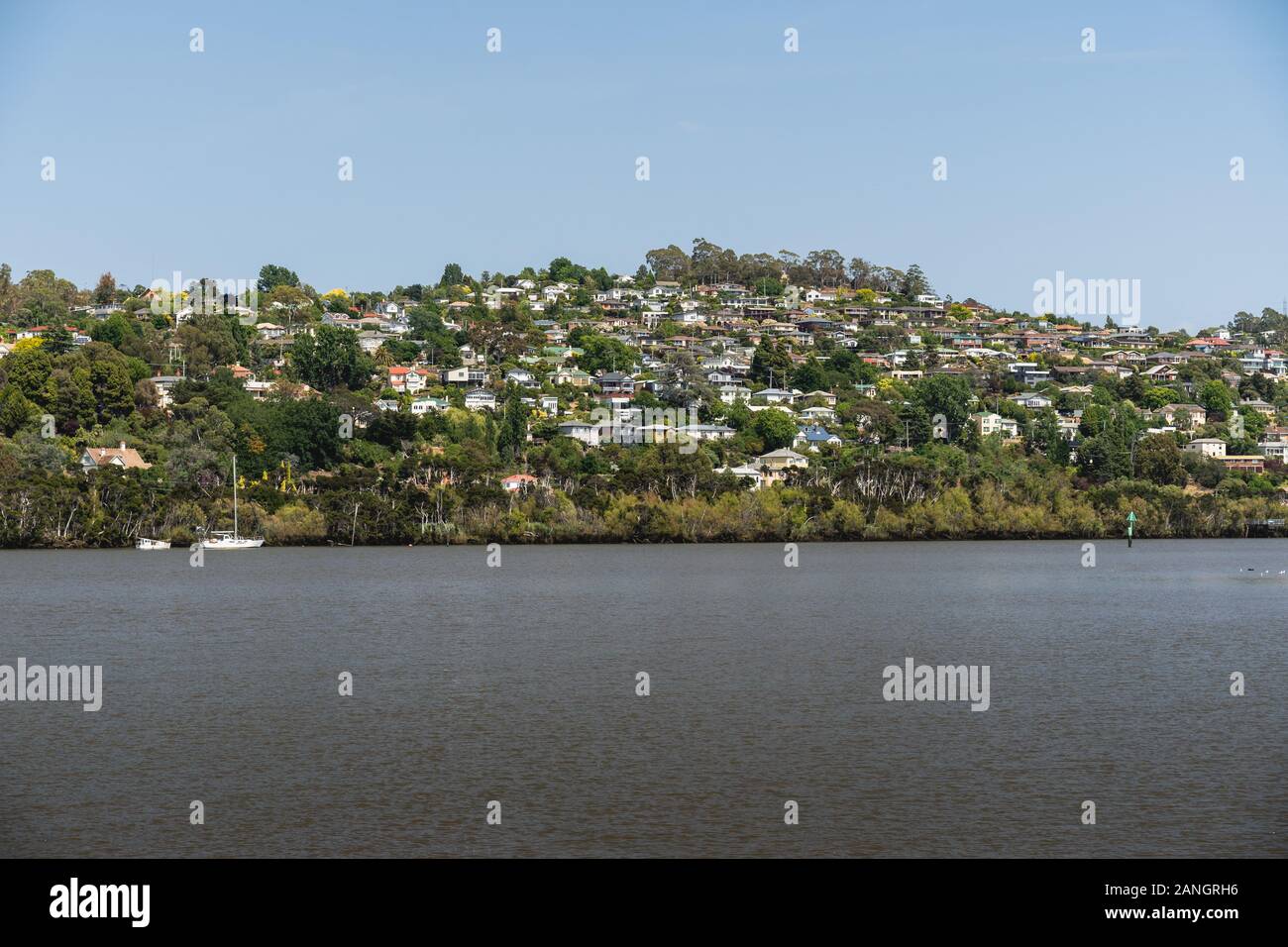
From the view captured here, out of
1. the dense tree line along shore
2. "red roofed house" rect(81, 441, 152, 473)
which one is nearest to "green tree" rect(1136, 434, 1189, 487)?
the dense tree line along shore

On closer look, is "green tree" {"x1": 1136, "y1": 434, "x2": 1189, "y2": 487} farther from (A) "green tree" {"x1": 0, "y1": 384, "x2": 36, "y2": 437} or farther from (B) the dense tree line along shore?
(A) "green tree" {"x1": 0, "y1": 384, "x2": 36, "y2": 437}

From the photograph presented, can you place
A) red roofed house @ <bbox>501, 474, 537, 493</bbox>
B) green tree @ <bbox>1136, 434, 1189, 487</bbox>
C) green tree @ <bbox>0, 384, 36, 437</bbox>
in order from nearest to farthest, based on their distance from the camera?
red roofed house @ <bbox>501, 474, 537, 493</bbox>, green tree @ <bbox>0, 384, 36, 437</bbox>, green tree @ <bbox>1136, 434, 1189, 487</bbox>

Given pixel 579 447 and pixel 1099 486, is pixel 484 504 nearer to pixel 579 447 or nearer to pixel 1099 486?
pixel 579 447

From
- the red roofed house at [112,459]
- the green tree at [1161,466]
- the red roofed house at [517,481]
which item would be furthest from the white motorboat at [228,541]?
the green tree at [1161,466]

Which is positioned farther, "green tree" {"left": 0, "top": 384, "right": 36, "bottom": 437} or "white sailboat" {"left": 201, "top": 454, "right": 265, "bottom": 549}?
"green tree" {"left": 0, "top": 384, "right": 36, "bottom": 437}

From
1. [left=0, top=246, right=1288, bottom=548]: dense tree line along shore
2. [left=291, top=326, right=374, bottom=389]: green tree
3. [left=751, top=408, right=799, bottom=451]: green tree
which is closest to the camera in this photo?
[left=0, top=246, right=1288, bottom=548]: dense tree line along shore

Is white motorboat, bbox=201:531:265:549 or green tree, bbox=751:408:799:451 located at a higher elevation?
green tree, bbox=751:408:799:451

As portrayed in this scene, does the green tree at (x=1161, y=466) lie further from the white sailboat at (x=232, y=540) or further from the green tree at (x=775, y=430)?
the white sailboat at (x=232, y=540)
